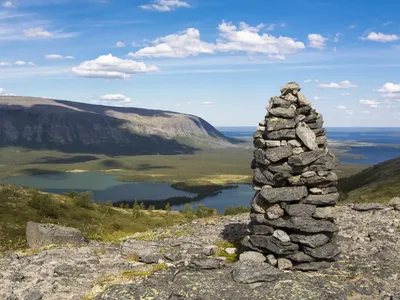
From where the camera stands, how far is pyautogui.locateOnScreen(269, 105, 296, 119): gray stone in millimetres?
21531

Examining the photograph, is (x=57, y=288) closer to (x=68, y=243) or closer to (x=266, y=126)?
(x=68, y=243)

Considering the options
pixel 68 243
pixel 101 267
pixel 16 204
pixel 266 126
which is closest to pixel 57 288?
pixel 101 267

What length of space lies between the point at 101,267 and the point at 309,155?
1334cm

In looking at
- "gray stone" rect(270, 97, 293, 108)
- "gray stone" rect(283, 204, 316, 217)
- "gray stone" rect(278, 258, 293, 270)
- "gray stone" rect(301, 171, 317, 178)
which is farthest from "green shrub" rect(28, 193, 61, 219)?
"gray stone" rect(301, 171, 317, 178)

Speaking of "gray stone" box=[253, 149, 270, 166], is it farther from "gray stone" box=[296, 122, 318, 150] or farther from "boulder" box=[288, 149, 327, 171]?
"gray stone" box=[296, 122, 318, 150]

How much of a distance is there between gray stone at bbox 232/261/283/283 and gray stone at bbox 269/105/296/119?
27.3ft

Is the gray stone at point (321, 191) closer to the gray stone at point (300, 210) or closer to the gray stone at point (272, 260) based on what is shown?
the gray stone at point (300, 210)

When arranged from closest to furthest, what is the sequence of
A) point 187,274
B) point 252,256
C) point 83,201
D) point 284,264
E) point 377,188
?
1. point 187,274
2. point 284,264
3. point 252,256
4. point 83,201
5. point 377,188

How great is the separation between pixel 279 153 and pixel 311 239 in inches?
194

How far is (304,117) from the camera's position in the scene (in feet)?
70.7

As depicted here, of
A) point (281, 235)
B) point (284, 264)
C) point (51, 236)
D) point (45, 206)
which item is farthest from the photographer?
point (45, 206)

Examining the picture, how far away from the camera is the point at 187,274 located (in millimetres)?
19016

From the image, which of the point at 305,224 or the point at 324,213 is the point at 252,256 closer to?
the point at 305,224

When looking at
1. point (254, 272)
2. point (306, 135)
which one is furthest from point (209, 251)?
point (306, 135)
